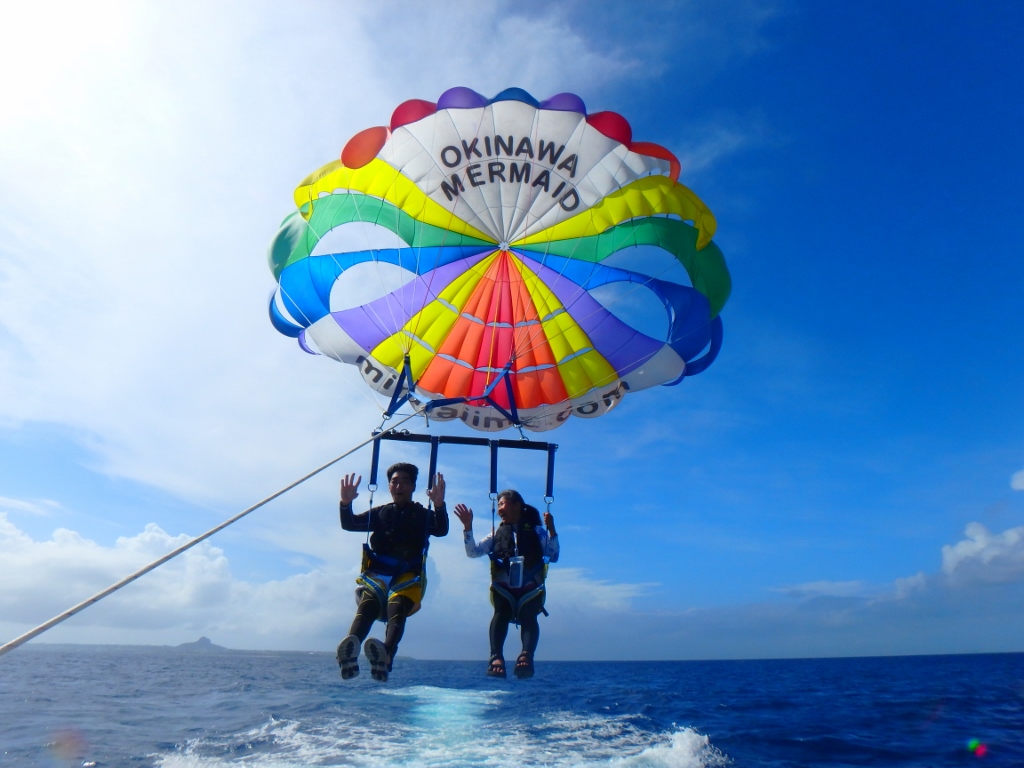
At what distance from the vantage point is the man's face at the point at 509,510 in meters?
6.29

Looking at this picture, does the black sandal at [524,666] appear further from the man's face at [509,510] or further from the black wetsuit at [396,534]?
the man's face at [509,510]

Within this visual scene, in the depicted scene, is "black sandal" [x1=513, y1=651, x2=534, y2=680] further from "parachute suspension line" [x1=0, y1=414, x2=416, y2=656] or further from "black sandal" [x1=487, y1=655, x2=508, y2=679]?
"parachute suspension line" [x1=0, y1=414, x2=416, y2=656]

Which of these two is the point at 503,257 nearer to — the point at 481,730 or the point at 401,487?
the point at 401,487

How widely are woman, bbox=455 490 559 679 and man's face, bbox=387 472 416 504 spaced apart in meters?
0.47

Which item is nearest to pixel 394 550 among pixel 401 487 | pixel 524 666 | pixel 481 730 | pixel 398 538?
pixel 398 538

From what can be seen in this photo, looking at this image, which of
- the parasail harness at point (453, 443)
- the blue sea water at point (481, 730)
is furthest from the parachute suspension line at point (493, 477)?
the blue sea water at point (481, 730)

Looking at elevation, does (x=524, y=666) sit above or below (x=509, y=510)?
below

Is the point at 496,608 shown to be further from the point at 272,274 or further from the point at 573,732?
the point at 573,732

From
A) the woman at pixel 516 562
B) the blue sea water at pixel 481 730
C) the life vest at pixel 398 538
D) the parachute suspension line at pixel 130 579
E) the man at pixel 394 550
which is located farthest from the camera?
the blue sea water at pixel 481 730

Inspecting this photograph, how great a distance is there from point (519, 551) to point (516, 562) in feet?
1.08

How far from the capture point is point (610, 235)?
777 cm

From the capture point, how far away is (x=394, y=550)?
569 cm

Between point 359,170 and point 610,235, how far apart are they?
2993 mm

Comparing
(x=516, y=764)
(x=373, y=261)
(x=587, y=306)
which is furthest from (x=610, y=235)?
(x=516, y=764)
